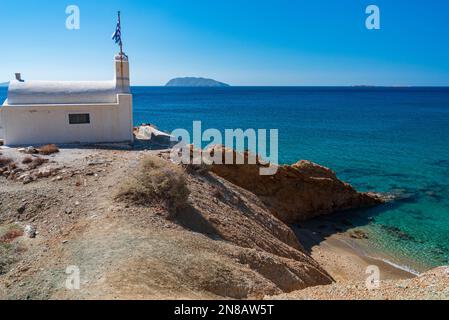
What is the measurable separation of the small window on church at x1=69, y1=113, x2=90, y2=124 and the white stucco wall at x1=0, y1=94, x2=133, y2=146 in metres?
0.18

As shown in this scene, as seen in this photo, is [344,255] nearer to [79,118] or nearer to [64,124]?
[79,118]

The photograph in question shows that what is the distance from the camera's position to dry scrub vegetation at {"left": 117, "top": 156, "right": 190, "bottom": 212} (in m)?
14.2

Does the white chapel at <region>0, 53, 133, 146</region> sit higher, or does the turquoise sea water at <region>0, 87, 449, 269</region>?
the white chapel at <region>0, 53, 133, 146</region>

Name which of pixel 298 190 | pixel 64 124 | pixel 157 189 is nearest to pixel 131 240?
pixel 157 189

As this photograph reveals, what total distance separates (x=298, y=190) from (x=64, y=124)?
16106 millimetres

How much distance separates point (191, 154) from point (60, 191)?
719 cm

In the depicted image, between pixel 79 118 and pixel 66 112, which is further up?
pixel 66 112

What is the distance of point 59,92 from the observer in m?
24.0

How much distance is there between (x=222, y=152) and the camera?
24.2m

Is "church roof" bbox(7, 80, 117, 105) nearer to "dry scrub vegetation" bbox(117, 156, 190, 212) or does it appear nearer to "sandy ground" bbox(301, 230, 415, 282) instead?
"dry scrub vegetation" bbox(117, 156, 190, 212)

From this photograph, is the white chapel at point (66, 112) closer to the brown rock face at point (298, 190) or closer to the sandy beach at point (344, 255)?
the brown rock face at point (298, 190)

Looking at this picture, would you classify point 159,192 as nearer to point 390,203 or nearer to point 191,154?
point 191,154

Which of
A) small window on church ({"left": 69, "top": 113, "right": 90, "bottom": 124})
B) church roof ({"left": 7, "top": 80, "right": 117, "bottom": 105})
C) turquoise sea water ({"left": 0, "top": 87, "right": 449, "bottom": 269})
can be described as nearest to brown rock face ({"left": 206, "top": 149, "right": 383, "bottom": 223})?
turquoise sea water ({"left": 0, "top": 87, "right": 449, "bottom": 269})

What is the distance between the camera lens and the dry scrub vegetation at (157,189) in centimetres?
1420
